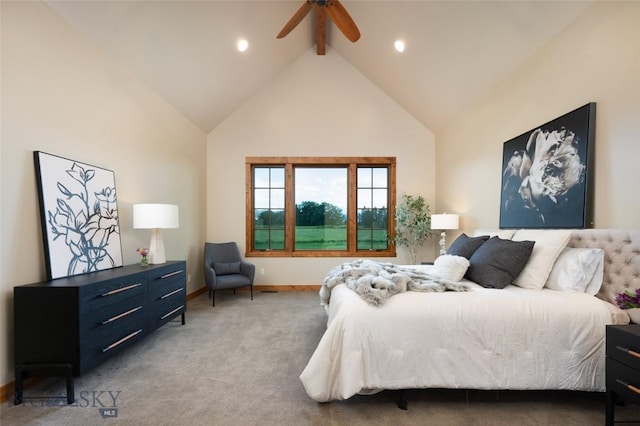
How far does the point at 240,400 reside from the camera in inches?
80.2

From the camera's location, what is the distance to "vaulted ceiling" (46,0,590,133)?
2818mm

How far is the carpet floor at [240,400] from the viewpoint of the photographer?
184 cm

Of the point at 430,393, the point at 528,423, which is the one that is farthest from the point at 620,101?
the point at 430,393

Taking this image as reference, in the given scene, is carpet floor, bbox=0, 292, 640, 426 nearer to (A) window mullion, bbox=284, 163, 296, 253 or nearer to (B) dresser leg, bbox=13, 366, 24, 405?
(B) dresser leg, bbox=13, 366, 24, 405

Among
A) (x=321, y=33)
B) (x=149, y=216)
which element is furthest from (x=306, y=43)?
(x=149, y=216)

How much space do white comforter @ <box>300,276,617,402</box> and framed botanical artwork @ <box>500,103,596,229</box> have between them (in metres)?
0.91

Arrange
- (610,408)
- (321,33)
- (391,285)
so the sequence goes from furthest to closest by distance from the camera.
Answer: (321,33)
(391,285)
(610,408)

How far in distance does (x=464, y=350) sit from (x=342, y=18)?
2981mm

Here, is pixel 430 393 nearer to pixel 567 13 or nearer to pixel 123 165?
pixel 567 13

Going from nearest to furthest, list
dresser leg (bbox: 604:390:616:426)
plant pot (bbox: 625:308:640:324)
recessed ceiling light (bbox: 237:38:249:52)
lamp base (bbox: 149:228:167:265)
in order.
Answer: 1. dresser leg (bbox: 604:390:616:426)
2. plant pot (bbox: 625:308:640:324)
3. lamp base (bbox: 149:228:167:265)
4. recessed ceiling light (bbox: 237:38:249:52)

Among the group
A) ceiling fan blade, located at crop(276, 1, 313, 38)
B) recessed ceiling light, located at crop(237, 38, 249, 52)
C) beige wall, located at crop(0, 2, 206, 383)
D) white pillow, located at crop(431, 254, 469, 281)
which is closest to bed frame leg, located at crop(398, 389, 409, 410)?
white pillow, located at crop(431, 254, 469, 281)

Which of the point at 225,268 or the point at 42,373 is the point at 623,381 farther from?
the point at 225,268

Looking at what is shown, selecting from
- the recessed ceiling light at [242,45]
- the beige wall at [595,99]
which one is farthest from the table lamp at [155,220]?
the beige wall at [595,99]

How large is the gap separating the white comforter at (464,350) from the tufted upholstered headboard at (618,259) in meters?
0.24
